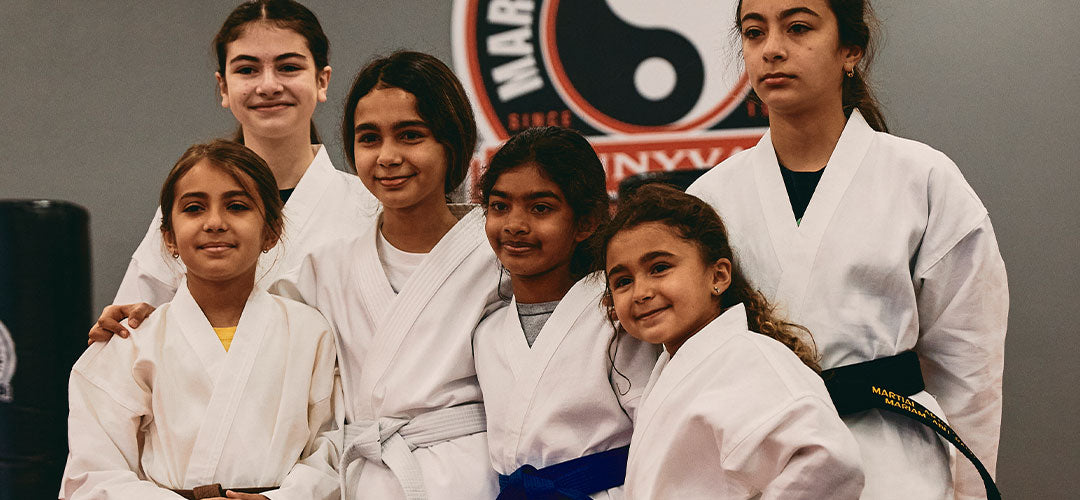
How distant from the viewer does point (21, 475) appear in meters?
1.78

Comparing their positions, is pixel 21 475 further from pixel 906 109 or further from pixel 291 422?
pixel 906 109

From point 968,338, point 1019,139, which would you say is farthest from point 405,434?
point 1019,139

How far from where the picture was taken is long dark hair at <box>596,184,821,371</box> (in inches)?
60.3

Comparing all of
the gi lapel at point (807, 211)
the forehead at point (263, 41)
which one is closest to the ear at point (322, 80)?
the forehead at point (263, 41)

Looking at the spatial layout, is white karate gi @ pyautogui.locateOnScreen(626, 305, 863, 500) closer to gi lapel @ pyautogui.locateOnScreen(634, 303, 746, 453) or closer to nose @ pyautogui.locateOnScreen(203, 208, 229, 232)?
gi lapel @ pyautogui.locateOnScreen(634, 303, 746, 453)

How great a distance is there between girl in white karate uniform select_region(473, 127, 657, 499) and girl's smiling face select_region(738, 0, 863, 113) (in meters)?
0.35

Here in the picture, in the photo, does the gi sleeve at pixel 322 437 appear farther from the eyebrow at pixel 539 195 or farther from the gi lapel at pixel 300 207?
the eyebrow at pixel 539 195

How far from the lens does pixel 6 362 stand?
1764mm

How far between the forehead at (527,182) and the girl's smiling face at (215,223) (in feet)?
1.58

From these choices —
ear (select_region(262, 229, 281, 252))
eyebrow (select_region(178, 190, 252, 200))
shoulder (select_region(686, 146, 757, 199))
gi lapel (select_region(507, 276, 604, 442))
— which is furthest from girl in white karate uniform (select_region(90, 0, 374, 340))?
shoulder (select_region(686, 146, 757, 199))

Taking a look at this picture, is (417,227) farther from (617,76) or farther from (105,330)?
(617,76)

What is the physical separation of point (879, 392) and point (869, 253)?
220mm

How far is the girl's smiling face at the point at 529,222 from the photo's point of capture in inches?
67.0

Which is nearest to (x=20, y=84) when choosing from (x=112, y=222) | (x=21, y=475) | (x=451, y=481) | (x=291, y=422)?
(x=112, y=222)
